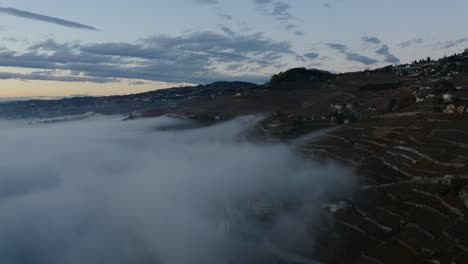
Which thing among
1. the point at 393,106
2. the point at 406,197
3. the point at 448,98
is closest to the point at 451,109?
the point at 448,98

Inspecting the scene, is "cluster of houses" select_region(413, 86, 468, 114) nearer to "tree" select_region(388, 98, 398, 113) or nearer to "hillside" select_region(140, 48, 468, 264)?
"hillside" select_region(140, 48, 468, 264)

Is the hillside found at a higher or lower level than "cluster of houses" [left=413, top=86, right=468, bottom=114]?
lower

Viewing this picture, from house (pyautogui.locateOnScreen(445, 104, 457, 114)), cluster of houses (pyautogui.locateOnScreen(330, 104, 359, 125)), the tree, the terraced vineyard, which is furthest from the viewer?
cluster of houses (pyautogui.locateOnScreen(330, 104, 359, 125))

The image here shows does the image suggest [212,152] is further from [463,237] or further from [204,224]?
[463,237]

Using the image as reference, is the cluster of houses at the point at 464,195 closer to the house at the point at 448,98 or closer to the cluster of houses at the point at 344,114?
the house at the point at 448,98

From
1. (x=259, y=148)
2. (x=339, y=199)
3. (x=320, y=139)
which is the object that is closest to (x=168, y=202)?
(x=259, y=148)

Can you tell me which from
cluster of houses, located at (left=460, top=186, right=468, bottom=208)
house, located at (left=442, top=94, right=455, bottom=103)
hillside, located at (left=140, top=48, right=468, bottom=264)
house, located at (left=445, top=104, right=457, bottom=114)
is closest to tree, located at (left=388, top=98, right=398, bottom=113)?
hillside, located at (left=140, top=48, right=468, bottom=264)

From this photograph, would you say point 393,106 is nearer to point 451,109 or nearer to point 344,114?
point 344,114

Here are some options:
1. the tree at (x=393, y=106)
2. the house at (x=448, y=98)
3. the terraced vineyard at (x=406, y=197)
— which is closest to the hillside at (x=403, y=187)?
the house at (x=448, y=98)
